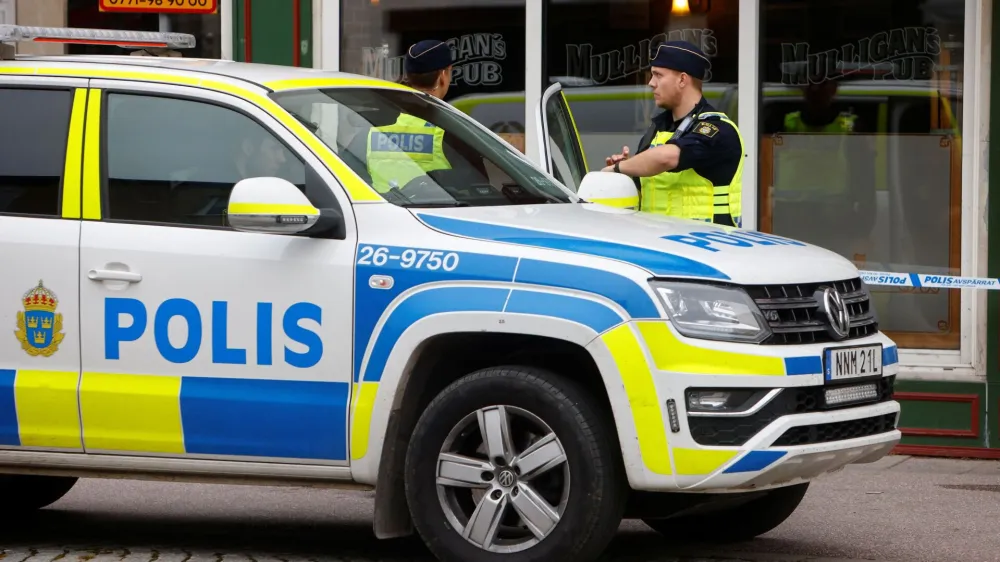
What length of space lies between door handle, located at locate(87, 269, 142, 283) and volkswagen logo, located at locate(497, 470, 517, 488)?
1.46m

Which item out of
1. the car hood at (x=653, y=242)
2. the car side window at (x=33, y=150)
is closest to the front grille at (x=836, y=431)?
the car hood at (x=653, y=242)

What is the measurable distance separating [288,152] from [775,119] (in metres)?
4.67

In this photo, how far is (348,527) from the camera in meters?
7.36

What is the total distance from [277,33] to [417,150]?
4651mm

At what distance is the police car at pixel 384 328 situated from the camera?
549 centimetres

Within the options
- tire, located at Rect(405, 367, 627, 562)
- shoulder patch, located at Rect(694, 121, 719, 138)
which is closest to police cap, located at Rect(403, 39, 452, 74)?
shoulder patch, located at Rect(694, 121, 719, 138)

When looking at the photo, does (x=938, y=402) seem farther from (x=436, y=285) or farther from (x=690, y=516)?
(x=436, y=285)

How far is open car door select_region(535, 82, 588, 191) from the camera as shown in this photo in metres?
7.17

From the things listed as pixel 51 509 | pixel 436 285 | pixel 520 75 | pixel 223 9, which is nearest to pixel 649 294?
pixel 436 285

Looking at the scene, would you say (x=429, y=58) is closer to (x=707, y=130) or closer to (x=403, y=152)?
(x=707, y=130)

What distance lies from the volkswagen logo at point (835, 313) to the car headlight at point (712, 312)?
0.33 meters

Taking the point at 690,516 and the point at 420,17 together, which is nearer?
the point at 690,516

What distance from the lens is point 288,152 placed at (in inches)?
241

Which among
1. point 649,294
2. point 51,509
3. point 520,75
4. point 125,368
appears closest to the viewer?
point 649,294
